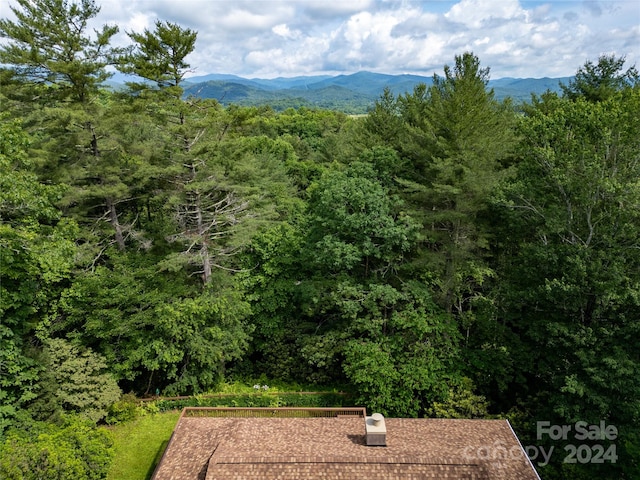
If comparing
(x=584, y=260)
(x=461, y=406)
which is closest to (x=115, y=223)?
(x=461, y=406)

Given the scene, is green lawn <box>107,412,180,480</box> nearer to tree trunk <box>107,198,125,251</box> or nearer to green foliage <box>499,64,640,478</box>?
tree trunk <box>107,198,125,251</box>

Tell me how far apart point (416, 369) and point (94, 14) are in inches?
751

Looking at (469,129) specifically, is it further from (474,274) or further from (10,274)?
(10,274)

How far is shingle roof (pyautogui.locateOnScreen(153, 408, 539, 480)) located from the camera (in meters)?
9.53

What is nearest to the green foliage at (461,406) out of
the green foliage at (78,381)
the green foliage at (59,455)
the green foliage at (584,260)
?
the green foliage at (584,260)

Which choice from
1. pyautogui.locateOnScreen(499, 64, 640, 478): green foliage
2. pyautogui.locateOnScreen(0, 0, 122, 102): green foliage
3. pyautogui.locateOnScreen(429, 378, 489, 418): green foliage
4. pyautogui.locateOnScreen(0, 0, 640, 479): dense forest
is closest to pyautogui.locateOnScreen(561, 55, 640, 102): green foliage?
pyautogui.locateOnScreen(0, 0, 640, 479): dense forest

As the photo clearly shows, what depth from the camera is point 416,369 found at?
1539 centimetres

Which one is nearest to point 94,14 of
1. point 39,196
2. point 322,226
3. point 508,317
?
point 39,196

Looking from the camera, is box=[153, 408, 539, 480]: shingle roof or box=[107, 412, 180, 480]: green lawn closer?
box=[153, 408, 539, 480]: shingle roof

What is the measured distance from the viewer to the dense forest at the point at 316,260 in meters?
12.2

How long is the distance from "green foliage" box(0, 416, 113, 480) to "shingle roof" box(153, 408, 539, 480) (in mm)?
1959

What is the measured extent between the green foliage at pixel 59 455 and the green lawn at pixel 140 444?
213cm

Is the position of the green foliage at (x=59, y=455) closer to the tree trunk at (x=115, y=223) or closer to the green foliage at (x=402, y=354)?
the tree trunk at (x=115, y=223)

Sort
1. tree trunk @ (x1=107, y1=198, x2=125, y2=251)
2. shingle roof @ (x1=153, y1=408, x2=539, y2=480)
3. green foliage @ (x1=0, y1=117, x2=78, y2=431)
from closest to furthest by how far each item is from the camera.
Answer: shingle roof @ (x1=153, y1=408, x2=539, y2=480)
green foliage @ (x1=0, y1=117, x2=78, y2=431)
tree trunk @ (x1=107, y1=198, x2=125, y2=251)
